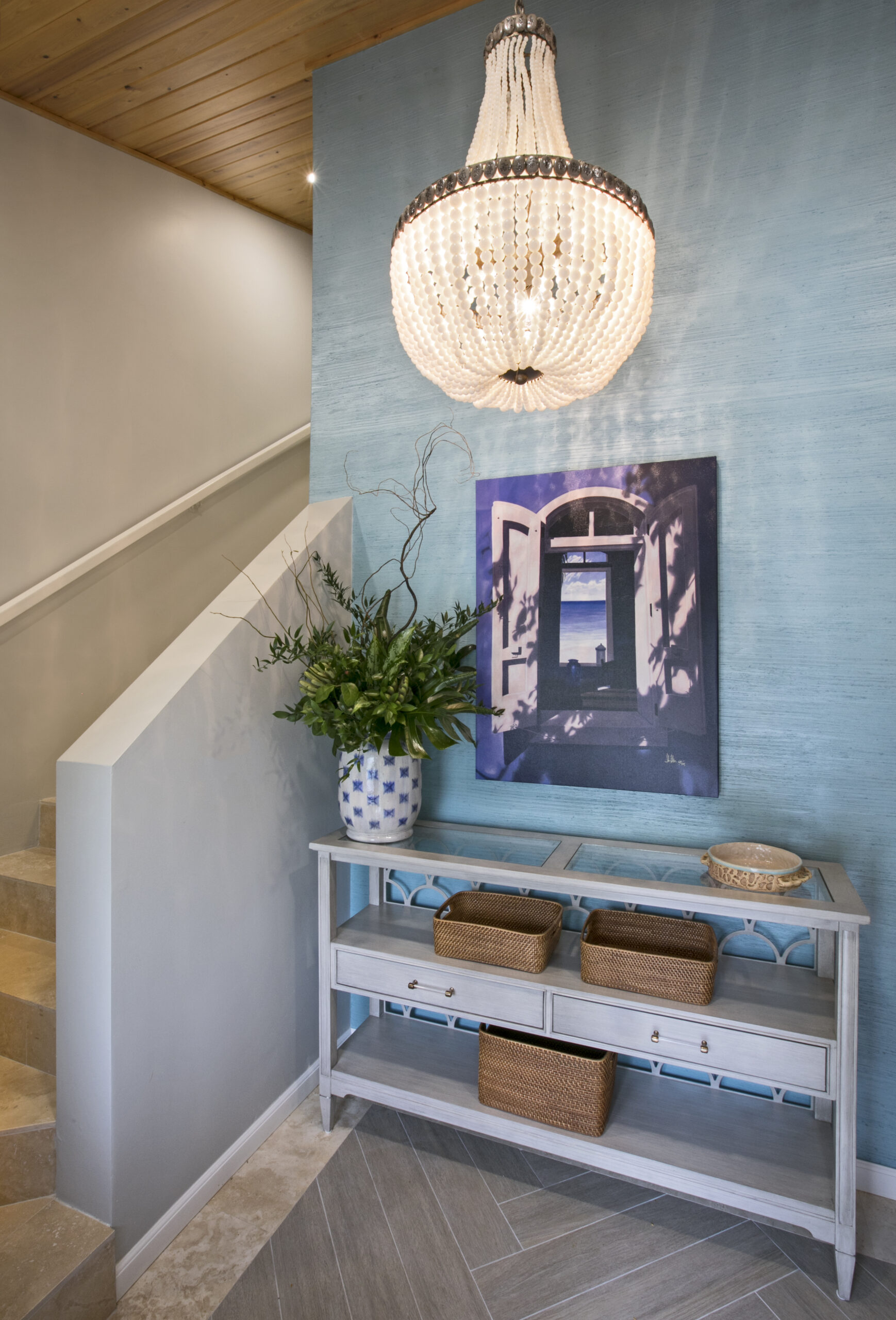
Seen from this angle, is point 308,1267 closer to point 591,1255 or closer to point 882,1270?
point 591,1255

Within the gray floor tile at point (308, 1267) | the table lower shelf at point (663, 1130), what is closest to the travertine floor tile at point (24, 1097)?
the gray floor tile at point (308, 1267)

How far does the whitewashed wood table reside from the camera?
146cm

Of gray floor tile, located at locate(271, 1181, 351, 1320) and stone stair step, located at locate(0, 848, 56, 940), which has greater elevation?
stone stair step, located at locate(0, 848, 56, 940)

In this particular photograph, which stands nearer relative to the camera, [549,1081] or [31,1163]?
[31,1163]

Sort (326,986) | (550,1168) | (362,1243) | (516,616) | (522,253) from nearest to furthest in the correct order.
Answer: (522,253) < (362,1243) < (550,1168) < (326,986) < (516,616)

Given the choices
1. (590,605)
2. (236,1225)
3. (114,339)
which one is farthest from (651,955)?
(114,339)

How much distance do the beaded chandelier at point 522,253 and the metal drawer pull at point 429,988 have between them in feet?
4.56

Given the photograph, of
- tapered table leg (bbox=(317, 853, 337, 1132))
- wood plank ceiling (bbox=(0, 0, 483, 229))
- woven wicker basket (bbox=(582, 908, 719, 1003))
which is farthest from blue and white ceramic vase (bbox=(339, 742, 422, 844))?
wood plank ceiling (bbox=(0, 0, 483, 229))

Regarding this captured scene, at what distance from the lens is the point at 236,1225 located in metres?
1.65

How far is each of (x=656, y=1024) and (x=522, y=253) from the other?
1.52 m

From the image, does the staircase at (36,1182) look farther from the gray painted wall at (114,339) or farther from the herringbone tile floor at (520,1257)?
the gray painted wall at (114,339)

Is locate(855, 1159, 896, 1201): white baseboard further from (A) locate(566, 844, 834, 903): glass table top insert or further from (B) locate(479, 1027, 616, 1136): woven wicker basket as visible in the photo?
(A) locate(566, 844, 834, 903): glass table top insert

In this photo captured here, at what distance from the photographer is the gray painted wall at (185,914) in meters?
1.46

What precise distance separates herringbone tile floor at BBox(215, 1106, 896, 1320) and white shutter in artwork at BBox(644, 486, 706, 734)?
1142mm
